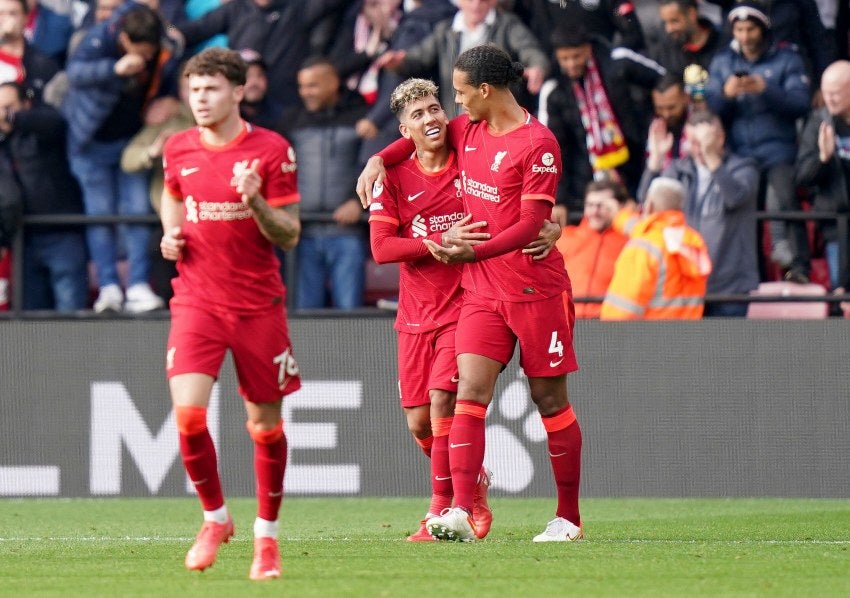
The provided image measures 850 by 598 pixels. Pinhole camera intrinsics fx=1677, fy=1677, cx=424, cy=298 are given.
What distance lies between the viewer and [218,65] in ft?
23.0

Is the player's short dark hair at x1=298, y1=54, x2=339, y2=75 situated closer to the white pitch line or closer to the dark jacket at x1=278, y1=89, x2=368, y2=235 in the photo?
the dark jacket at x1=278, y1=89, x2=368, y2=235

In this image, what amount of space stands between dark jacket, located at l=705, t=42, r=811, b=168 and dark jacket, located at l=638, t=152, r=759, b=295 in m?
0.30

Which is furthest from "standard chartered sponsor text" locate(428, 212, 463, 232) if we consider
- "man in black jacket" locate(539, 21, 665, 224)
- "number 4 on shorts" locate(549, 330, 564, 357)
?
"man in black jacket" locate(539, 21, 665, 224)

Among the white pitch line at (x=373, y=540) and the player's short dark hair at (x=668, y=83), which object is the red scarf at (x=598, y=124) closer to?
the player's short dark hair at (x=668, y=83)

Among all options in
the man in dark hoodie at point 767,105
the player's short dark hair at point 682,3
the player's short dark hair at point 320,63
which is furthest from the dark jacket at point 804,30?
the player's short dark hair at point 320,63

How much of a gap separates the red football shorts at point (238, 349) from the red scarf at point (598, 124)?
6.15m

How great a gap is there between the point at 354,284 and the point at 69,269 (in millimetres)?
2219

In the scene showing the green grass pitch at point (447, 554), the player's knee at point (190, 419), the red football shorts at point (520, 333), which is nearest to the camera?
the green grass pitch at point (447, 554)

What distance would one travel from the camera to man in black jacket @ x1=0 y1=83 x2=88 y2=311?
12.8 metres

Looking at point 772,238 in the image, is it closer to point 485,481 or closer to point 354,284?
point 354,284

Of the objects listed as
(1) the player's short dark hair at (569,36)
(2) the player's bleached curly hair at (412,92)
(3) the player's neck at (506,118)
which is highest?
(1) the player's short dark hair at (569,36)

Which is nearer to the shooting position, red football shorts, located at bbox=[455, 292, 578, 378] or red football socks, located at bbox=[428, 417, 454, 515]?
red football shorts, located at bbox=[455, 292, 578, 378]

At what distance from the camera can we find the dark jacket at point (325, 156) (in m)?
12.7

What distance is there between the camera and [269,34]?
13055 millimetres
